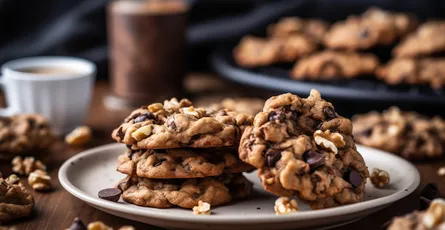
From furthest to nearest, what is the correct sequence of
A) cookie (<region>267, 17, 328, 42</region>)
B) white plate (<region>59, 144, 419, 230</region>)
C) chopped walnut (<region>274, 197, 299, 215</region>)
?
cookie (<region>267, 17, 328, 42</region>) < chopped walnut (<region>274, 197, 299, 215</region>) < white plate (<region>59, 144, 419, 230</region>)

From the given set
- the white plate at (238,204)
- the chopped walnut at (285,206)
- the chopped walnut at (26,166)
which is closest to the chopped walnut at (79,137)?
the chopped walnut at (26,166)

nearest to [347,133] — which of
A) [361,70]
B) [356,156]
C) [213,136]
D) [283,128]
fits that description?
[356,156]

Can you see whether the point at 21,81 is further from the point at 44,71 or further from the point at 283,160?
the point at 283,160

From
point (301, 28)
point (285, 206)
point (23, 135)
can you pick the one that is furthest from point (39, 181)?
point (301, 28)

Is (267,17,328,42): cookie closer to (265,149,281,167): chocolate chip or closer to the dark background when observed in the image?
the dark background

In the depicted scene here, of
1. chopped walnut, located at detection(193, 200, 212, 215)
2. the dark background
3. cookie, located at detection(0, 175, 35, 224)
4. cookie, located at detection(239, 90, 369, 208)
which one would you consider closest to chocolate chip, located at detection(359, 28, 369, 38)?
the dark background

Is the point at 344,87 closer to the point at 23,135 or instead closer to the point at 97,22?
the point at 23,135
